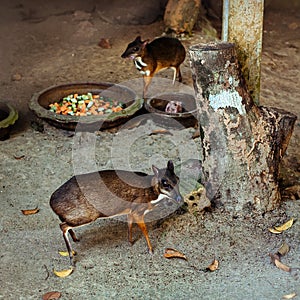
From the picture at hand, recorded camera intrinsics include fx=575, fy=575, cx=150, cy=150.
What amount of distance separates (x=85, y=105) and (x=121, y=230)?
2.10 m

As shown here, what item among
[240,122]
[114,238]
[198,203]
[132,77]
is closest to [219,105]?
[240,122]

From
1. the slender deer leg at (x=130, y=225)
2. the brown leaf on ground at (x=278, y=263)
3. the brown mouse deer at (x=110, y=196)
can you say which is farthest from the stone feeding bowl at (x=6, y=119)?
the brown leaf on ground at (x=278, y=263)

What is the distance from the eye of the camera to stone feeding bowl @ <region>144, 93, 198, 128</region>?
569cm

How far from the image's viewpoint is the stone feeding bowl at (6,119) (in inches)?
219

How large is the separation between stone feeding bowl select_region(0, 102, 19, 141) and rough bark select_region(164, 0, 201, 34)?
10.8ft

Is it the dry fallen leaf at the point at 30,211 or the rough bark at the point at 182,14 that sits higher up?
the rough bark at the point at 182,14

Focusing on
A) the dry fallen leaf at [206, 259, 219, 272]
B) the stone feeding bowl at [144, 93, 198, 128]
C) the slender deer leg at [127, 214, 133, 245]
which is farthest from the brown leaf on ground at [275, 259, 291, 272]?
the stone feeding bowl at [144, 93, 198, 128]

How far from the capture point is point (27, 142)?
18.7 ft

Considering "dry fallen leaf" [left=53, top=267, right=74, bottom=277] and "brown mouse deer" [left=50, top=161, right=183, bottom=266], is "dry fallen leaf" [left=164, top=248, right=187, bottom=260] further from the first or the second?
"dry fallen leaf" [left=53, top=267, right=74, bottom=277]

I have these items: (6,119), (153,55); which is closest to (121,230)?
(6,119)

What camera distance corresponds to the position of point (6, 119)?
5594 mm

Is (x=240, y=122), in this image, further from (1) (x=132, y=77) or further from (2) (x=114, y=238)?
(1) (x=132, y=77)

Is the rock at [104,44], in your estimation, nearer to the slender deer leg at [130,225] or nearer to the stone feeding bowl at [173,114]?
the stone feeding bowl at [173,114]

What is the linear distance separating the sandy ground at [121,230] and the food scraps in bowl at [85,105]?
249 mm
